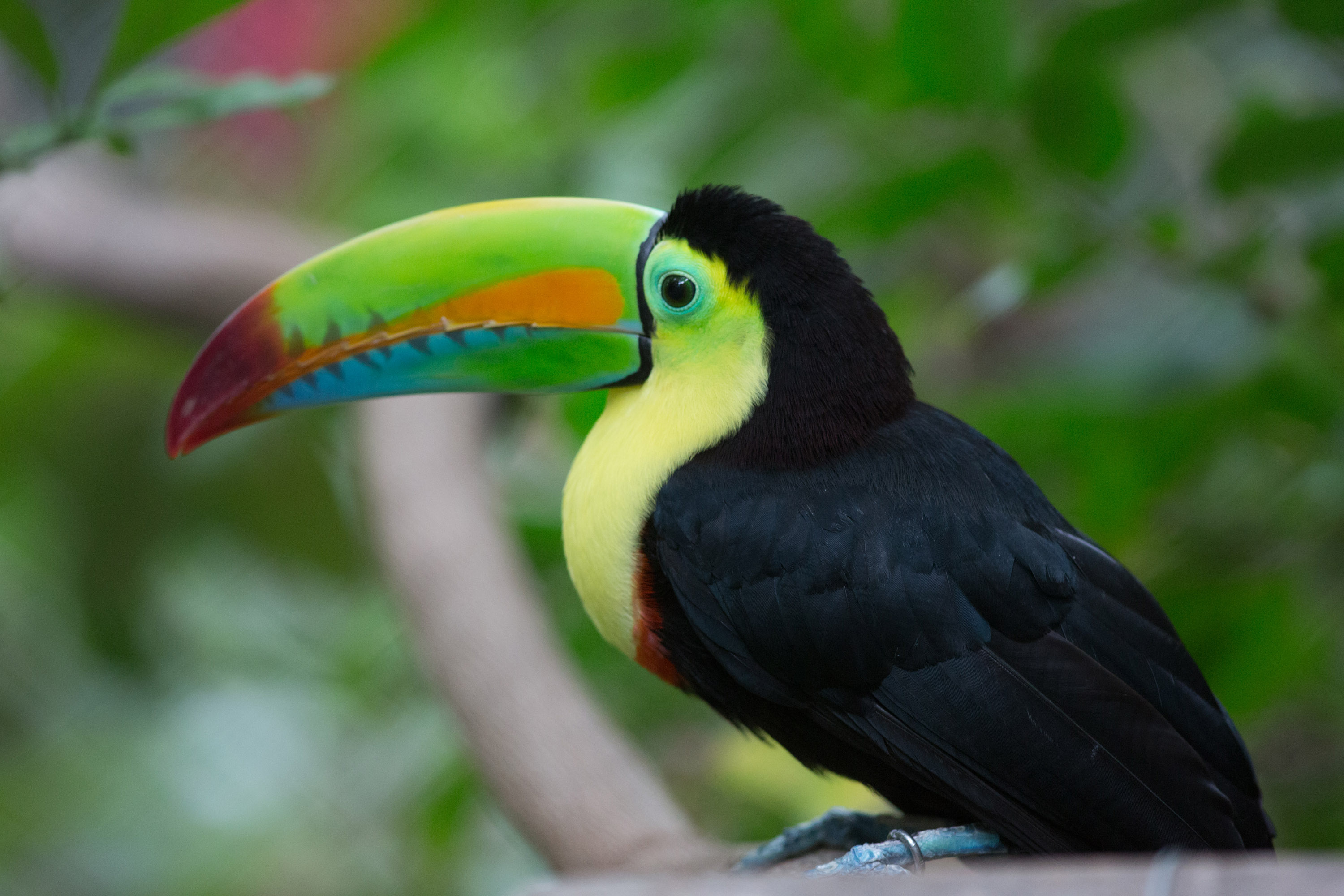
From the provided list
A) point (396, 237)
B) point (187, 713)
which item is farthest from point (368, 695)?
point (396, 237)

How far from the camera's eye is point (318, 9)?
259cm

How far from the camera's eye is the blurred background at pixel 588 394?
4.60ft

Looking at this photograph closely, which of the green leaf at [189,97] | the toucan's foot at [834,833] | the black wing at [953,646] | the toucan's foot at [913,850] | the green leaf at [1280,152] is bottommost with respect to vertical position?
the toucan's foot at [834,833]

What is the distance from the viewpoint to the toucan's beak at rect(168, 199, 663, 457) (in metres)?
1.14

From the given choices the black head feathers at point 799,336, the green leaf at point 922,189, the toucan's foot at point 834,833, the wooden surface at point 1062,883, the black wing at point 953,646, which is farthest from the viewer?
the green leaf at point 922,189

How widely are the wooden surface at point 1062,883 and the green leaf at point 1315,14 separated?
0.97m

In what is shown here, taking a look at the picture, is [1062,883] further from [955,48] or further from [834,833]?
[955,48]


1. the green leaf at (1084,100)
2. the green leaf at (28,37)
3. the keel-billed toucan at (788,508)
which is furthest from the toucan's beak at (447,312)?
the green leaf at (1084,100)

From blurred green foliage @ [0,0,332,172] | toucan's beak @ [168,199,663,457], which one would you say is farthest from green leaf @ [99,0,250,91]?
toucan's beak @ [168,199,663,457]

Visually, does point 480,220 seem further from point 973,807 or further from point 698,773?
point 698,773

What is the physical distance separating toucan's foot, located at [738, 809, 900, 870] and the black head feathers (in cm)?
41

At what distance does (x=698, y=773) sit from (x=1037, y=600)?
1.49 m

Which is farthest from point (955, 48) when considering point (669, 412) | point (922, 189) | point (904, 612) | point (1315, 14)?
point (904, 612)

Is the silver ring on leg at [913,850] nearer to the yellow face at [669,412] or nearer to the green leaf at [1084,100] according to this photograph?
the yellow face at [669,412]
